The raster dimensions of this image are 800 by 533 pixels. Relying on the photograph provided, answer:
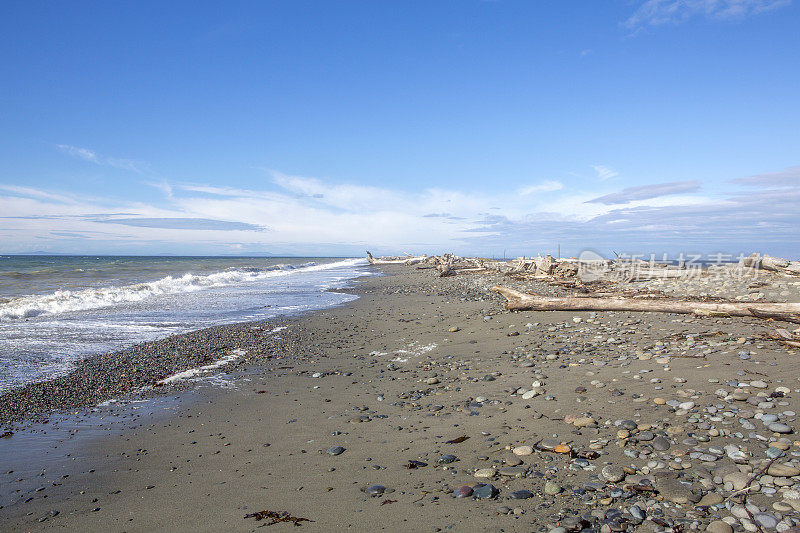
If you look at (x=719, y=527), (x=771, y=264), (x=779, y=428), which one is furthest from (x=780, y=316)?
(x=771, y=264)

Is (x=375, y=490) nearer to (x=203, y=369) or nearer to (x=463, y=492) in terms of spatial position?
(x=463, y=492)

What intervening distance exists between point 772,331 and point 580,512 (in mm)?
6469

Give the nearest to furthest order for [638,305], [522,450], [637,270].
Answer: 1. [522,450]
2. [638,305]
3. [637,270]

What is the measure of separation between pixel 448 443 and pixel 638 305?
24.2ft

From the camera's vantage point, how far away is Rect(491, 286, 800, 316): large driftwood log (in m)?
8.12

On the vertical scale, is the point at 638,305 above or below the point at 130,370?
above

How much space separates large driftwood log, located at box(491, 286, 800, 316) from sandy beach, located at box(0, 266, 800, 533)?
298mm

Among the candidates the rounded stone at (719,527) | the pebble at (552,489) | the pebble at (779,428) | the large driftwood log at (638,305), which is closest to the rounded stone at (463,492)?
the pebble at (552,489)

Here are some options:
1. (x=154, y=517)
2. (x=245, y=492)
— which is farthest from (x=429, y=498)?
(x=154, y=517)

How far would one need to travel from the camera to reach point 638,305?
9.87m

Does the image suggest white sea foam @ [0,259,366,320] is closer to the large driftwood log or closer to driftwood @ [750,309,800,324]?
the large driftwood log

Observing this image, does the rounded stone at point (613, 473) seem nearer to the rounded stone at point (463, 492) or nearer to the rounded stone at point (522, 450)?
the rounded stone at point (522, 450)

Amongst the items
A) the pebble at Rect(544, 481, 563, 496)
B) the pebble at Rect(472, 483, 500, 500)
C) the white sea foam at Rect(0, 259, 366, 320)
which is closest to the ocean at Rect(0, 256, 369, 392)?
the white sea foam at Rect(0, 259, 366, 320)

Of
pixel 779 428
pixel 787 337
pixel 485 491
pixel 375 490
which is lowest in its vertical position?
pixel 375 490
